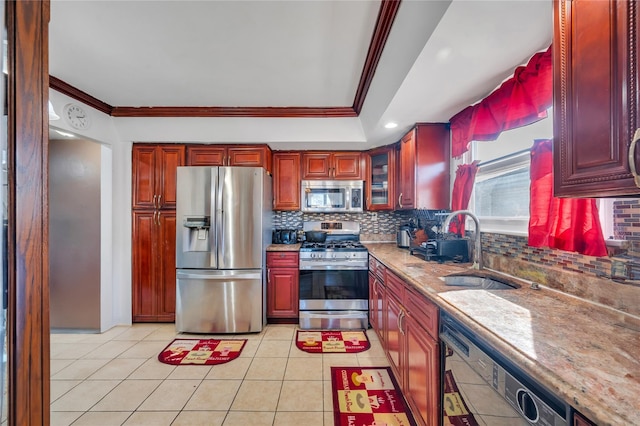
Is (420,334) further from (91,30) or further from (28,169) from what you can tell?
(91,30)

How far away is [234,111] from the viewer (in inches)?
120

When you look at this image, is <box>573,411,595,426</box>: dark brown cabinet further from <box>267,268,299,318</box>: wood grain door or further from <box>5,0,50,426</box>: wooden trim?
<box>267,268,299,318</box>: wood grain door

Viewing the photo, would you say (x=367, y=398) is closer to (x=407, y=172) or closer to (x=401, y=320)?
(x=401, y=320)

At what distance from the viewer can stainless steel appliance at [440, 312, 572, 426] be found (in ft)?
2.38

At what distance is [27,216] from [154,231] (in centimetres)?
293

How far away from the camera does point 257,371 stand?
7.39ft

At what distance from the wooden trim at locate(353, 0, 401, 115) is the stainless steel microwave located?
1188 mm

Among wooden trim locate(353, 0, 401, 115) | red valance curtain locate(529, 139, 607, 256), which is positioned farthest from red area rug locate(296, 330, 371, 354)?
wooden trim locate(353, 0, 401, 115)

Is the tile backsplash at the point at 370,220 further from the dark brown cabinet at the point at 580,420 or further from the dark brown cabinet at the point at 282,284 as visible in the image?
the dark brown cabinet at the point at 580,420

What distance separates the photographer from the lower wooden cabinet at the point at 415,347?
133 centimetres

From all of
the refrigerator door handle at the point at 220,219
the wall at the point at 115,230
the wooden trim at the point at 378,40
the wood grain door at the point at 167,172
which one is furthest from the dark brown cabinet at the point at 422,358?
the wall at the point at 115,230

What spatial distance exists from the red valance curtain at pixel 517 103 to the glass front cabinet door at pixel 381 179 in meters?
1.20

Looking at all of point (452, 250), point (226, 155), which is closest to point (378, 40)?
point (452, 250)

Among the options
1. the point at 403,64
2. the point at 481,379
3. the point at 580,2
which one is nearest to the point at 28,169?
the point at 481,379
